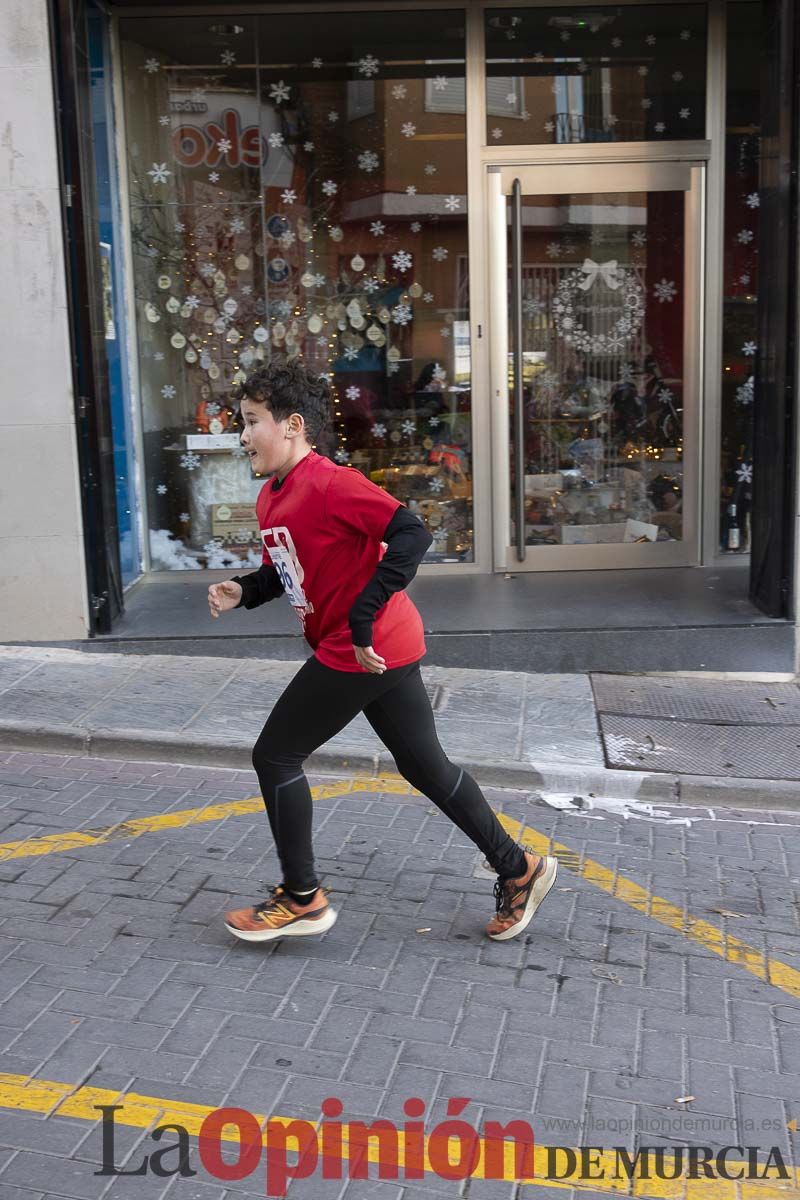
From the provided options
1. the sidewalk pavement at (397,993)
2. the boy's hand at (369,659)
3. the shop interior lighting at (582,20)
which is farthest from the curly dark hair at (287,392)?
the shop interior lighting at (582,20)

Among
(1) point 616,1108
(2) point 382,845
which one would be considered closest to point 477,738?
(2) point 382,845

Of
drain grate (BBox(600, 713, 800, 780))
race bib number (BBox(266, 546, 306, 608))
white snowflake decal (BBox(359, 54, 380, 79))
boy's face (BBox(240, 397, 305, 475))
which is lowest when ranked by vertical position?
drain grate (BBox(600, 713, 800, 780))

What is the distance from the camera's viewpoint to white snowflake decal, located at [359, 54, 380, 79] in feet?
29.0

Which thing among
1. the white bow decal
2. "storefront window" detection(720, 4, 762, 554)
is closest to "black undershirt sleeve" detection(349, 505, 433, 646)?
"storefront window" detection(720, 4, 762, 554)

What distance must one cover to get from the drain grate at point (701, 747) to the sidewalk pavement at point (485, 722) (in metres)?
0.01

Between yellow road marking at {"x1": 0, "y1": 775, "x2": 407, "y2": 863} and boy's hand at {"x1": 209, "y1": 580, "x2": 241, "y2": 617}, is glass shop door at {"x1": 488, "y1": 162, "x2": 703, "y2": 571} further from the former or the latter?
boy's hand at {"x1": 209, "y1": 580, "x2": 241, "y2": 617}

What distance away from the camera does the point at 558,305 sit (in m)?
9.12

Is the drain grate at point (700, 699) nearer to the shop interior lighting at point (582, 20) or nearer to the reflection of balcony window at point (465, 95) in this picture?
the reflection of balcony window at point (465, 95)

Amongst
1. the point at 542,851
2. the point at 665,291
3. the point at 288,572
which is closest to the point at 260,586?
the point at 288,572

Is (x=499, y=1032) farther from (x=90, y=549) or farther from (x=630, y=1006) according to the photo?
(x=90, y=549)

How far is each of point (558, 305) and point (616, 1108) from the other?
6749 mm

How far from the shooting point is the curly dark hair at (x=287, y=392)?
404 cm

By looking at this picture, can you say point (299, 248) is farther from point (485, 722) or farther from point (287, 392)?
point (287, 392)

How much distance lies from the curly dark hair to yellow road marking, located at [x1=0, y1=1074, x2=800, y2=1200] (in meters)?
2.06
